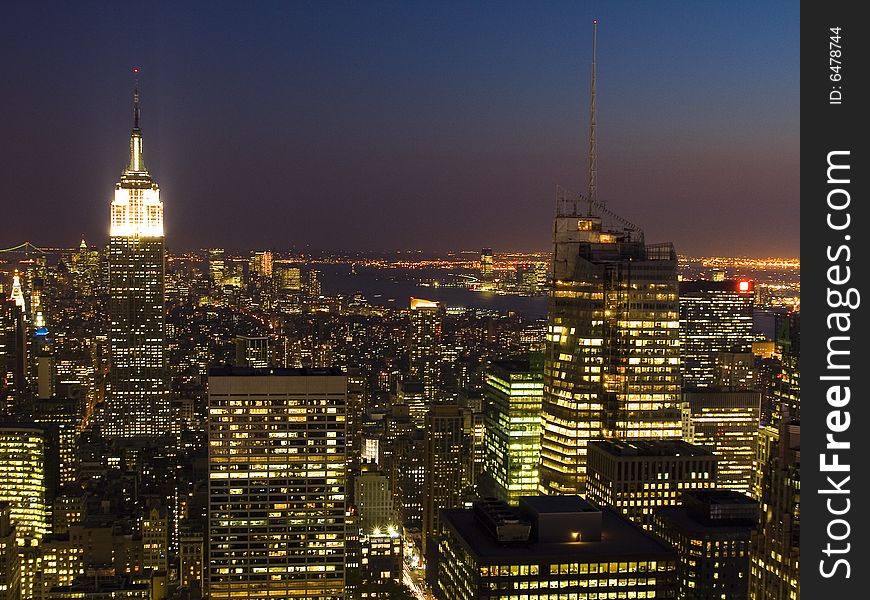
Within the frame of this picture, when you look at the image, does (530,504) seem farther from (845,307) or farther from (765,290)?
(765,290)

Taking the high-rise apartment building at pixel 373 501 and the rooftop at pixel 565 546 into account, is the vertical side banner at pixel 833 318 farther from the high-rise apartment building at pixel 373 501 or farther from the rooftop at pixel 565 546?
the high-rise apartment building at pixel 373 501

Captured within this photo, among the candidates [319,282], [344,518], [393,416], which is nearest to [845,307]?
[344,518]

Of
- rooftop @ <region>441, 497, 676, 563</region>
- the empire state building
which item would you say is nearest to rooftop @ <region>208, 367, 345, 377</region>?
rooftop @ <region>441, 497, 676, 563</region>

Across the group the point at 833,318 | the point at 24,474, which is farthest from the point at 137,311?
the point at 833,318

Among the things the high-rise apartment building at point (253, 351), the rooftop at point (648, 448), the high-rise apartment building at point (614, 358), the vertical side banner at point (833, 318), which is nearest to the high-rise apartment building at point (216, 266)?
the high-rise apartment building at point (253, 351)

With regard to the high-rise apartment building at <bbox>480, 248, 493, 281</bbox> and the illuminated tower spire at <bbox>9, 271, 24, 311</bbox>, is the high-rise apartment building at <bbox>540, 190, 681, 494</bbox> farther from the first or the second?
the illuminated tower spire at <bbox>9, 271, 24, 311</bbox>
